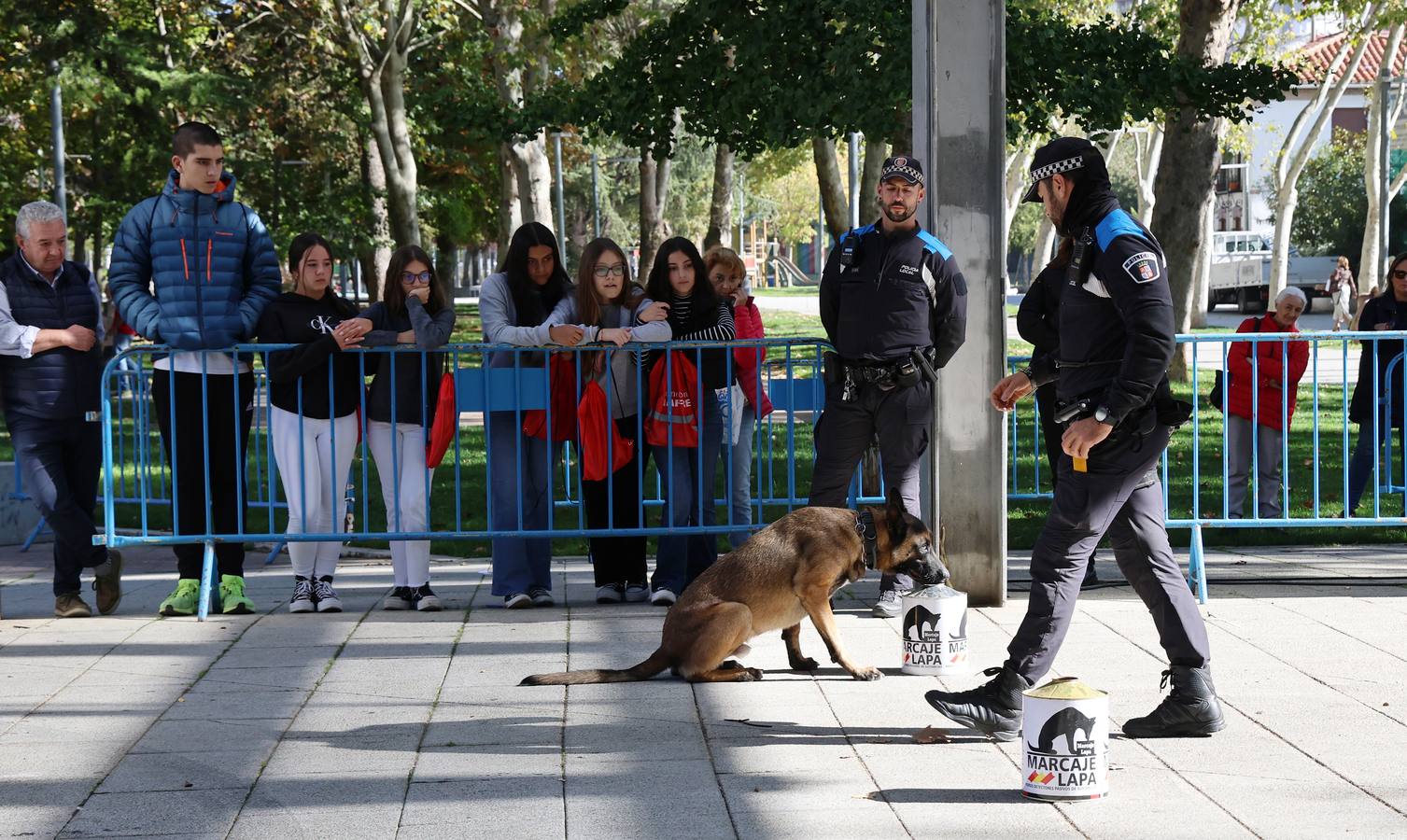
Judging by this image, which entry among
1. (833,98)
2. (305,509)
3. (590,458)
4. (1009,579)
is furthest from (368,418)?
(833,98)

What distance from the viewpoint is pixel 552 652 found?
23.7 feet

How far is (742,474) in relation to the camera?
9102mm

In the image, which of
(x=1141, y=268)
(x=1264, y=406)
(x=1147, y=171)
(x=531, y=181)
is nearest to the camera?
(x=1141, y=268)

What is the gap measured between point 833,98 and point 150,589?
5.52m

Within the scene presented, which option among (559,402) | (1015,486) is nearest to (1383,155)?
(1015,486)

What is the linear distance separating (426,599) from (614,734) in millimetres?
2920

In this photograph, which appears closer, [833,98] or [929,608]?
[929,608]

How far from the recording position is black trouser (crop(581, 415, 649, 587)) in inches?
332

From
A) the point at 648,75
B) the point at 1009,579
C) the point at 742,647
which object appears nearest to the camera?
the point at 742,647

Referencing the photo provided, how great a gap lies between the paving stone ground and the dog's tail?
68mm

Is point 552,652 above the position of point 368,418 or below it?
below

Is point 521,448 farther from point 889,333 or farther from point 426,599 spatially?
point 889,333

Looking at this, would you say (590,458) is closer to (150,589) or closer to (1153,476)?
(150,589)

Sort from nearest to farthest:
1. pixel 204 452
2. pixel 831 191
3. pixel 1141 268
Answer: pixel 1141 268
pixel 204 452
pixel 831 191
